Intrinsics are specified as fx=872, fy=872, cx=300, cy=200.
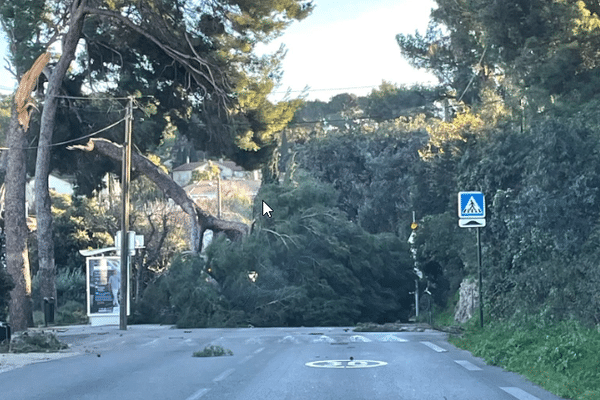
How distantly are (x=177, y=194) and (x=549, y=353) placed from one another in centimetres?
2784

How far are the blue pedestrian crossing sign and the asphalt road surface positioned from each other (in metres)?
3.32

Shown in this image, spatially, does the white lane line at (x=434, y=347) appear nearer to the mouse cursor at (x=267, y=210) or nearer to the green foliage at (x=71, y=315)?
the mouse cursor at (x=267, y=210)

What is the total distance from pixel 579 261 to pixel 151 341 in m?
10.3

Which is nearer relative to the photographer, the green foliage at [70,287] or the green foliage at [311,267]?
the green foliage at [311,267]

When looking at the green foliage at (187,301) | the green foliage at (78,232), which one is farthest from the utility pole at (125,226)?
the green foliage at (78,232)

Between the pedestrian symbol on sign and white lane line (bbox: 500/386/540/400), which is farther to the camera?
the pedestrian symbol on sign

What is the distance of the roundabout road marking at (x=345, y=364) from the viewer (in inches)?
545

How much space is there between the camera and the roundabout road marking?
1384cm

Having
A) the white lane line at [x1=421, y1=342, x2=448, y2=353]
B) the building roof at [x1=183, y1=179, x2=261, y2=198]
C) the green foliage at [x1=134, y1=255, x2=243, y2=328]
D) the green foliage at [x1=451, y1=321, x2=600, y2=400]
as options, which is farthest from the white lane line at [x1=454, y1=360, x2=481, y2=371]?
the building roof at [x1=183, y1=179, x2=261, y2=198]

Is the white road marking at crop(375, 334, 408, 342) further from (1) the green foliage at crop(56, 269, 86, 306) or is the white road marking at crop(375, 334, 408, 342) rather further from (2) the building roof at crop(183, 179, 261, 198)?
(2) the building roof at crop(183, 179, 261, 198)

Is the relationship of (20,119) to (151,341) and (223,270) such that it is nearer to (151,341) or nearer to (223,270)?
(223,270)

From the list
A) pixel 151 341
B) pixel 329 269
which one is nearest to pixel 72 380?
pixel 151 341

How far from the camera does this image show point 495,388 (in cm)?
1106

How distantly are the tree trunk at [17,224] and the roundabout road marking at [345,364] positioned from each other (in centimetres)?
2050
